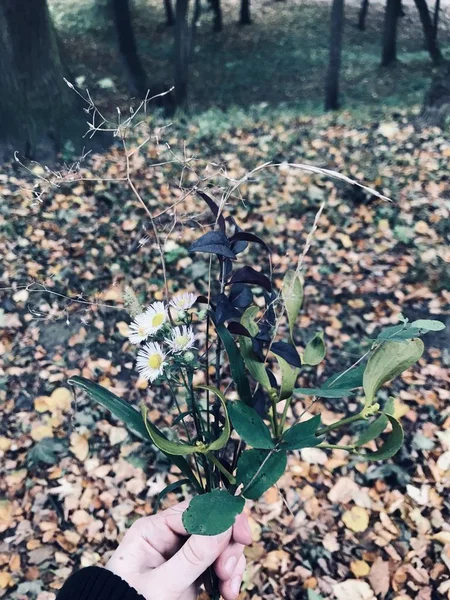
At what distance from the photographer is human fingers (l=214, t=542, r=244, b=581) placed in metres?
1.13

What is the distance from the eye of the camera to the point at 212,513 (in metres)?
0.73

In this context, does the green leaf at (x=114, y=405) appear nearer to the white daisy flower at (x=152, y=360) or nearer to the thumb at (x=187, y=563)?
the white daisy flower at (x=152, y=360)

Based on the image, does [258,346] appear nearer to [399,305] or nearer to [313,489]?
[313,489]

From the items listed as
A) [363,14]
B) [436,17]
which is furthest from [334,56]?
[436,17]

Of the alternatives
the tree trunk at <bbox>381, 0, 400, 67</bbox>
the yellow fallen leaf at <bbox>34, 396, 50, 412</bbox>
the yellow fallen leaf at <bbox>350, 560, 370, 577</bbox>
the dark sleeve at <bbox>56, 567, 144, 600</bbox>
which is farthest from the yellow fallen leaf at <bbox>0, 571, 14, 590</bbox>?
the tree trunk at <bbox>381, 0, 400, 67</bbox>

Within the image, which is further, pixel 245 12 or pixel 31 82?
pixel 245 12

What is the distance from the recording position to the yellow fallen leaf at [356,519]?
1.90 metres

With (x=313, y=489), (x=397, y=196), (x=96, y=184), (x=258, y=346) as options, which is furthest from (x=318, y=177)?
(x=258, y=346)

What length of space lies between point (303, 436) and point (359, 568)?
1.32 meters

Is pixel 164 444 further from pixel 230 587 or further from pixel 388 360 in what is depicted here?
pixel 230 587

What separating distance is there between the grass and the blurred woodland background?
2 centimetres

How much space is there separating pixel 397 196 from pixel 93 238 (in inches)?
82.6

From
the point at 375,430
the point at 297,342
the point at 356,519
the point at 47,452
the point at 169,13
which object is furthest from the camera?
the point at 169,13

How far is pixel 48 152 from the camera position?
3898 millimetres
